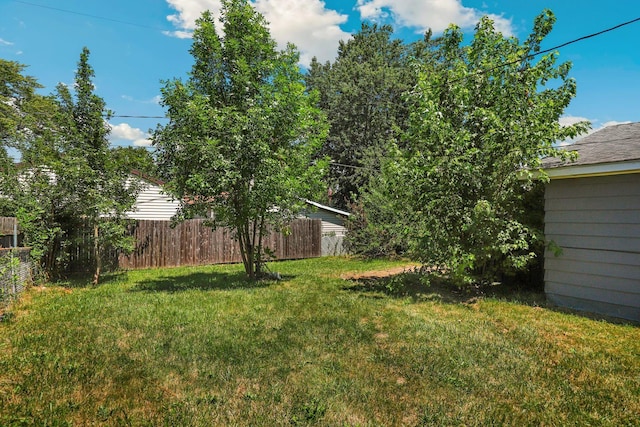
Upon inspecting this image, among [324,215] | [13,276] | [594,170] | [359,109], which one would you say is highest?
[359,109]

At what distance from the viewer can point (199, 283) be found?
9594 millimetres

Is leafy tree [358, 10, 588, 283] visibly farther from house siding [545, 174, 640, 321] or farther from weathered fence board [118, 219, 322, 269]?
weathered fence board [118, 219, 322, 269]

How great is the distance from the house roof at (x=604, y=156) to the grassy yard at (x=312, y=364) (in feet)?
7.79

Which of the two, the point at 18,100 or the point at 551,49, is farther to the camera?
the point at 18,100

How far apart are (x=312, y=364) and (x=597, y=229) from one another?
5596 millimetres

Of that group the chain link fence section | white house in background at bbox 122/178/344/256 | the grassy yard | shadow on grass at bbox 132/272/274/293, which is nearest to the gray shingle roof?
the grassy yard

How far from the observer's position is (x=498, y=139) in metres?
7.35

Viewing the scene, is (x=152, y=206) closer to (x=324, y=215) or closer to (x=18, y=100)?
(x=324, y=215)

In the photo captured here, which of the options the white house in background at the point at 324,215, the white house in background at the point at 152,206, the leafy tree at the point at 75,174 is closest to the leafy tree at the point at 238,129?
the leafy tree at the point at 75,174

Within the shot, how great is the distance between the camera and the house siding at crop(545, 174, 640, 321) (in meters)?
6.09

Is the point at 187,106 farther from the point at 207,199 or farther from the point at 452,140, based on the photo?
the point at 452,140

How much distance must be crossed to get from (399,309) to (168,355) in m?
3.90

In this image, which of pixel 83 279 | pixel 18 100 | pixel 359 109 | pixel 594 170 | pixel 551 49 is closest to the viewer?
pixel 594 170

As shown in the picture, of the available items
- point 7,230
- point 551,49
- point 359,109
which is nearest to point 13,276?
point 7,230
